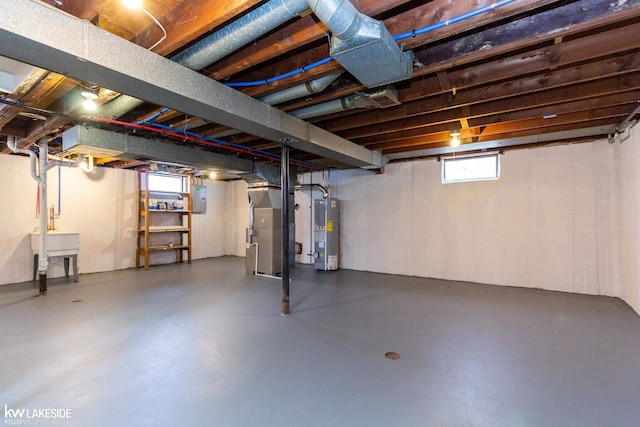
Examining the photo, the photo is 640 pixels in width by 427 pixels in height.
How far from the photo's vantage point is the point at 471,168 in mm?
5215

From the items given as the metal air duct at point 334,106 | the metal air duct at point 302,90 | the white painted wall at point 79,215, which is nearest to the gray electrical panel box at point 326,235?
the metal air duct at point 334,106

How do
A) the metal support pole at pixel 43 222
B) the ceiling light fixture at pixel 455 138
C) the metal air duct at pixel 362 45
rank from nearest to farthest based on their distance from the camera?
the metal air duct at pixel 362 45, the ceiling light fixture at pixel 455 138, the metal support pole at pixel 43 222

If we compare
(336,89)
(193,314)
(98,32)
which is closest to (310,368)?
(193,314)

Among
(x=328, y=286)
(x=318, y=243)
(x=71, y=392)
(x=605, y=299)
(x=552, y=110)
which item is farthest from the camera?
(x=318, y=243)

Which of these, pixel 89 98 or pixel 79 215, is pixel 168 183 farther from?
pixel 89 98

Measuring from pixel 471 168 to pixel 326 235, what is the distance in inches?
114

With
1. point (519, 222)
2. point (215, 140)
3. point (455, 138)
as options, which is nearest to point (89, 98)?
point (215, 140)

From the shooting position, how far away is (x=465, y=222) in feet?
17.0

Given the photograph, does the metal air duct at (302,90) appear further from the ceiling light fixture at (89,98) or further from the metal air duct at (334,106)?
the ceiling light fixture at (89,98)

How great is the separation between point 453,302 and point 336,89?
10.0 ft

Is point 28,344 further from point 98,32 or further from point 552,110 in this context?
point 552,110

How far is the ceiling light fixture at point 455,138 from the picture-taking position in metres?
3.96

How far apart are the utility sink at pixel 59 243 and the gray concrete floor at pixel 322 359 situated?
792 millimetres

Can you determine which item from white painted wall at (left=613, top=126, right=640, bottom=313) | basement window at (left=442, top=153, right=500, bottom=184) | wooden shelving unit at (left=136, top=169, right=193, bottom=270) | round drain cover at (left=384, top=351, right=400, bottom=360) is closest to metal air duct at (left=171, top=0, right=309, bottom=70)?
round drain cover at (left=384, top=351, right=400, bottom=360)
